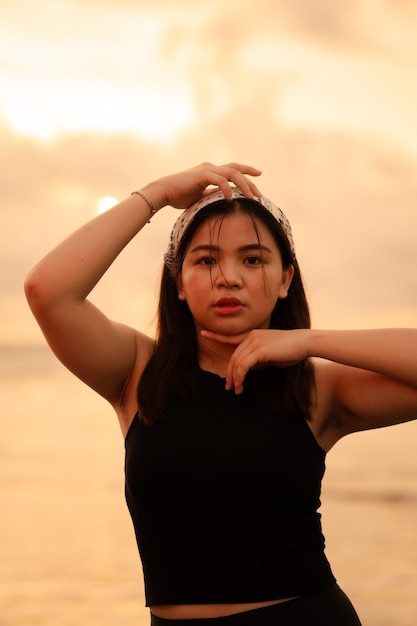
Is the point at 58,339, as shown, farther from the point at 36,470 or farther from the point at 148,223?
the point at 36,470

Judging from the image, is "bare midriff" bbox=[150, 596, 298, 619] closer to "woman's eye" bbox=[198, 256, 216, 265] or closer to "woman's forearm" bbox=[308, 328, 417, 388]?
"woman's forearm" bbox=[308, 328, 417, 388]

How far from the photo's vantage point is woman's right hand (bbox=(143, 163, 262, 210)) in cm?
294

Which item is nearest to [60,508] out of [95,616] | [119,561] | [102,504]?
[102,504]

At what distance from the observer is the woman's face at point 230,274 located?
9.20ft

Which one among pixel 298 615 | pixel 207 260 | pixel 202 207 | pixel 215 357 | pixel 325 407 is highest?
pixel 202 207

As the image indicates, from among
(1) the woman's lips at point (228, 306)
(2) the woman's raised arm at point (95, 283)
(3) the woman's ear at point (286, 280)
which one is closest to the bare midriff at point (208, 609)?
(2) the woman's raised arm at point (95, 283)

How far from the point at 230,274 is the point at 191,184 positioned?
0.32 metres

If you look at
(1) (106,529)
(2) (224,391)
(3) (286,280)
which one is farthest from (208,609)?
(1) (106,529)

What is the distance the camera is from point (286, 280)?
3051 mm

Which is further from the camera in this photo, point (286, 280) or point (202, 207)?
point (286, 280)

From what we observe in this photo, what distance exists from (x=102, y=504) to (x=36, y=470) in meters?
2.32

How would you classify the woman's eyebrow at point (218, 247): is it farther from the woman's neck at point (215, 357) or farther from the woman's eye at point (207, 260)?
the woman's neck at point (215, 357)

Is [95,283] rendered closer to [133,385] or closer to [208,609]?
[133,385]

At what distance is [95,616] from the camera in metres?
6.62
